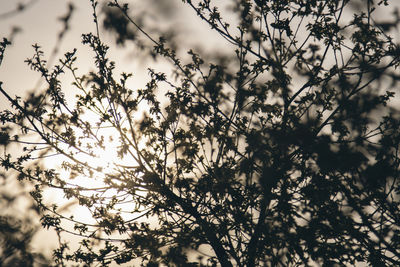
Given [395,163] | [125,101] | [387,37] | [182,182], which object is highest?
[125,101]

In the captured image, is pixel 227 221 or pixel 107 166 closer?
pixel 227 221

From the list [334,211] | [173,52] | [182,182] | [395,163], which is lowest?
[334,211]

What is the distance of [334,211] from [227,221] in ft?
6.11

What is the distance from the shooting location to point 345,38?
218 inches

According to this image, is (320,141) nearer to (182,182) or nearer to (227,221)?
(227,221)

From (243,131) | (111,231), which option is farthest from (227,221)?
(111,231)

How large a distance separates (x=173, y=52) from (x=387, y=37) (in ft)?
13.5

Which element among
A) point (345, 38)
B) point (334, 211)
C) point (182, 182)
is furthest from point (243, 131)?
point (345, 38)

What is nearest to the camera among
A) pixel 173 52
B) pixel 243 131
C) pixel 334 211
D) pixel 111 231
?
pixel 334 211

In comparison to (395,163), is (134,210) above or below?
above

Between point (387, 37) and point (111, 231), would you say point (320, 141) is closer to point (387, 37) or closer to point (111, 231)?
point (387, 37)

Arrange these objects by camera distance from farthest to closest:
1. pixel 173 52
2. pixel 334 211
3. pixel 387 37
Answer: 1. pixel 173 52
2. pixel 387 37
3. pixel 334 211

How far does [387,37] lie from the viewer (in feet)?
16.7

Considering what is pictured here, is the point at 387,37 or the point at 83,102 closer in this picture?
the point at 387,37
